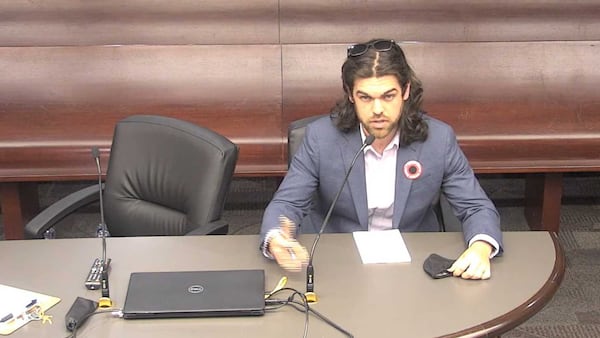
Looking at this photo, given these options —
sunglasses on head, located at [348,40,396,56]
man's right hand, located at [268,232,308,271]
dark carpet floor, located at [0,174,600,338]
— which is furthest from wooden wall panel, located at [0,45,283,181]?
man's right hand, located at [268,232,308,271]

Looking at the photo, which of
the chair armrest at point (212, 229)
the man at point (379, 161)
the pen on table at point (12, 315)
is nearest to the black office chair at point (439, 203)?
the man at point (379, 161)

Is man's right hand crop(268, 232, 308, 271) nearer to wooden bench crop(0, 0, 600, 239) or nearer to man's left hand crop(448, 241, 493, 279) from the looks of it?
man's left hand crop(448, 241, 493, 279)

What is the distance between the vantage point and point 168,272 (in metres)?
1.93

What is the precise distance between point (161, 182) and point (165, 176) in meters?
0.03

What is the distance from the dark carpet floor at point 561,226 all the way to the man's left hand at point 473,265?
1078mm

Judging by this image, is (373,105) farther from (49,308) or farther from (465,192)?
(49,308)

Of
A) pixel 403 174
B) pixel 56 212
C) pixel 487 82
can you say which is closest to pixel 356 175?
pixel 403 174

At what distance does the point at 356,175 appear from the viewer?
2324 millimetres

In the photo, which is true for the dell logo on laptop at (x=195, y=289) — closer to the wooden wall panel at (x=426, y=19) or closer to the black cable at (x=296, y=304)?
the black cable at (x=296, y=304)

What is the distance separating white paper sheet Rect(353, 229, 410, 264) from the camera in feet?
6.56

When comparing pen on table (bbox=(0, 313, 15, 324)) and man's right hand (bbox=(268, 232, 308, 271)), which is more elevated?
man's right hand (bbox=(268, 232, 308, 271))

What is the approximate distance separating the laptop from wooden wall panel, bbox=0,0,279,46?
7.87 ft

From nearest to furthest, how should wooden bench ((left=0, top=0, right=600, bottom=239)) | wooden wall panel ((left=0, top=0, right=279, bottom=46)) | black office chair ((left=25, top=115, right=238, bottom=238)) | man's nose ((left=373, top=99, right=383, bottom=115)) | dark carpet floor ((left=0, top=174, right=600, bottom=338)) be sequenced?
man's nose ((left=373, top=99, right=383, bottom=115)) → black office chair ((left=25, top=115, right=238, bottom=238)) → dark carpet floor ((left=0, top=174, right=600, bottom=338)) → wooden bench ((left=0, top=0, right=600, bottom=239)) → wooden wall panel ((left=0, top=0, right=279, bottom=46))

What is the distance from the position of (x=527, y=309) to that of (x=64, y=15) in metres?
3.08
